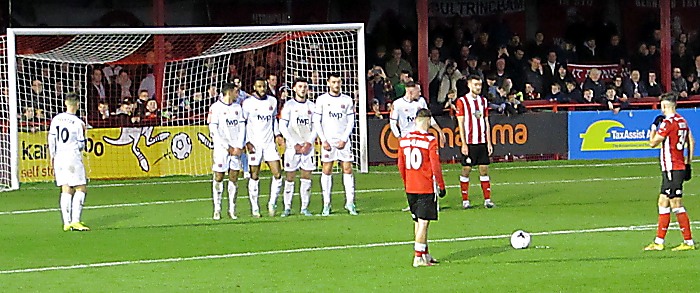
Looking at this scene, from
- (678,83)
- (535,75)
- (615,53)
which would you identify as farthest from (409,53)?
(678,83)

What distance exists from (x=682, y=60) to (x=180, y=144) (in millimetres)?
13616

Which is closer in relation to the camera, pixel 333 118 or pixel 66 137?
pixel 66 137

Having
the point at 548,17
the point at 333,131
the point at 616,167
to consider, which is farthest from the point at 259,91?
the point at 548,17

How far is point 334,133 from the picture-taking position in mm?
19234

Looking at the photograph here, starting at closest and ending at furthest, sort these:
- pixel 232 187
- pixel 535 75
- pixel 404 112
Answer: pixel 232 187, pixel 404 112, pixel 535 75

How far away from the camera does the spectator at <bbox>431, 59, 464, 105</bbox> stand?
95.0ft

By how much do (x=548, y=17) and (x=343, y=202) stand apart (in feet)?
49.0

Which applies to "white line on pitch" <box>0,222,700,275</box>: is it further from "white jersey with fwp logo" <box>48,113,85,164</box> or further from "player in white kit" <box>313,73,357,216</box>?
"player in white kit" <box>313,73,357,216</box>

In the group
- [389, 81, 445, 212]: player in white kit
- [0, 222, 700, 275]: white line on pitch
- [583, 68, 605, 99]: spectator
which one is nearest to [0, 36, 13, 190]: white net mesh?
[389, 81, 445, 212]: player in white kit

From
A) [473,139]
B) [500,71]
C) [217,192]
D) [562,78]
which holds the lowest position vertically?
[217,192]

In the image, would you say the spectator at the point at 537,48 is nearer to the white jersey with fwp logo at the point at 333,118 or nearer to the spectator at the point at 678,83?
the spectator at the point at 678,83

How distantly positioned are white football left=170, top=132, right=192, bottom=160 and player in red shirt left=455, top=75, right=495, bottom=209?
7.61m

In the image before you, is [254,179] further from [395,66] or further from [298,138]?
[395,66]

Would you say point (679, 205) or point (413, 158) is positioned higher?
point (413, 158)
